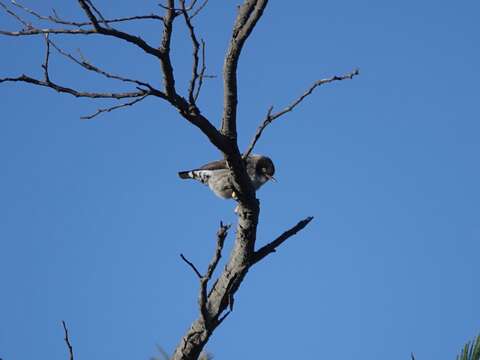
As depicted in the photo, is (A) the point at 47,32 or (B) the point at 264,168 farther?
(B) the point at 264,168

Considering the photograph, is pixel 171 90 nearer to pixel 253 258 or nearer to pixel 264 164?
pixel 253 258

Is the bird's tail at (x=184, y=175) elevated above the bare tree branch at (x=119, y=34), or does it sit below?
above

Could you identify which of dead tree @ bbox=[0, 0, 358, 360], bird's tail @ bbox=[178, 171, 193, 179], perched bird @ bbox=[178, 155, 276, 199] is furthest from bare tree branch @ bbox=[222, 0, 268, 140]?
bird's tail @ bbox=[178, 171, 193, 179]

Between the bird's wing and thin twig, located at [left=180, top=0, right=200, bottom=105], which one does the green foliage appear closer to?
thin twig, located at [left=180, top=0, right=200, bottom=105]

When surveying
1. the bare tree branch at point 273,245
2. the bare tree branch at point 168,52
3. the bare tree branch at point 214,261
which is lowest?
the bare tree branch at point 214,261

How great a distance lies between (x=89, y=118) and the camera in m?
4.64

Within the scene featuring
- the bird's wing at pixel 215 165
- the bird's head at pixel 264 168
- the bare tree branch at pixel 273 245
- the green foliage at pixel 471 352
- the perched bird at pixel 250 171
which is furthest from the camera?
the bird's head at pixel 264 168

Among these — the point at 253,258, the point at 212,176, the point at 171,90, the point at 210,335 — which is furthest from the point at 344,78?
the point at 212,176

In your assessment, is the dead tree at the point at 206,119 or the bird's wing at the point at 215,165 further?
the bird's wing at the point at 215,165

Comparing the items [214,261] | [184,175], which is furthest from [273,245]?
[184,175]

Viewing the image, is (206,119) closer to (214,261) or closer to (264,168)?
(214,261)

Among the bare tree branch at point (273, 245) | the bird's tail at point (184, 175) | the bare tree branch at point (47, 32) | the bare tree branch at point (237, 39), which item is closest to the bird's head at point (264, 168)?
the bird's tail at point (184, 175)

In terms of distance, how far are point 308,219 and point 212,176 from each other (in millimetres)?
4562

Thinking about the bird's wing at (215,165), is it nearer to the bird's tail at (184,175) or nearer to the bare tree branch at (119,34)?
the bird's tail at (184,175)
